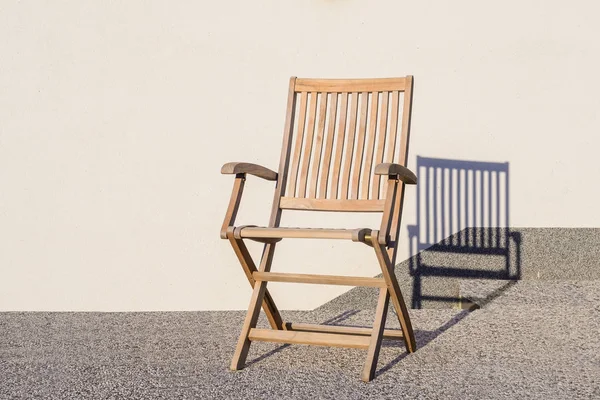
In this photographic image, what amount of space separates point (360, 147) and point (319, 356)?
0.78 metres

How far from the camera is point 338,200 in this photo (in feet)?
9.84

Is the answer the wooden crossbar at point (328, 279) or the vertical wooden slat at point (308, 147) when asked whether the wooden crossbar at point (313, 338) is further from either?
the vertical wooden slat at point (308, 147)

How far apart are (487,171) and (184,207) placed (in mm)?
1517

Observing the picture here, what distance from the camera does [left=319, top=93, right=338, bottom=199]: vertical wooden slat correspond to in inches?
121

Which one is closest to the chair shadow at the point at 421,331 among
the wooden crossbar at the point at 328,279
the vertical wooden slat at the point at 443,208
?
the wooden crossbar at the point at 328,279

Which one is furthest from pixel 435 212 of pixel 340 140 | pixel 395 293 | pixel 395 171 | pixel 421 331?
pixel 395 171

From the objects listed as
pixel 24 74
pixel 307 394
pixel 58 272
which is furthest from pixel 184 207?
pixel 307 394

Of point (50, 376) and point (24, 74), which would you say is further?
point (24, 74)

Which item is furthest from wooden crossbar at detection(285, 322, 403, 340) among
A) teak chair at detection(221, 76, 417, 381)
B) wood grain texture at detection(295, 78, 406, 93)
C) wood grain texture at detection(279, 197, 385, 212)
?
wood grain texture at detection(295, 78, 406, 93)

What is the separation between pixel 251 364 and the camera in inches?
109

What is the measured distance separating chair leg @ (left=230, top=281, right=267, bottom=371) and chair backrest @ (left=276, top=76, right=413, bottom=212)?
1.21ft

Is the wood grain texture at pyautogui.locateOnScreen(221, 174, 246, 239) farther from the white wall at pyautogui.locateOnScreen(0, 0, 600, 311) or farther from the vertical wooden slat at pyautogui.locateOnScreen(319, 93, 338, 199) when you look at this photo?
the white wall at pyautogui.locateOnScreen(0, 0, 600, 311)

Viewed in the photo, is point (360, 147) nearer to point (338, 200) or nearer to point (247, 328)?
point (338, 200)

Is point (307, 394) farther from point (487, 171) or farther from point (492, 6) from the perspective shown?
point (492, 6)
